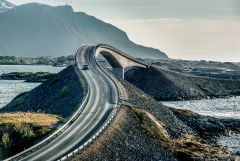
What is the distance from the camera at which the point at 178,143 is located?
81.2 m

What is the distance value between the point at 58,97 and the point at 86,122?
104ft

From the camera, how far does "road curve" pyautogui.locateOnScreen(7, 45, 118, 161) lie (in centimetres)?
6184

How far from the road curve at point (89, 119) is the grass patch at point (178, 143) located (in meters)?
6.12

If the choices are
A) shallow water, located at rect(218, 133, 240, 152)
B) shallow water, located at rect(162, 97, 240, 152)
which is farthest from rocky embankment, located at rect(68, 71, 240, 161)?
shallow water, located at rect(162, 97, 240, 152)

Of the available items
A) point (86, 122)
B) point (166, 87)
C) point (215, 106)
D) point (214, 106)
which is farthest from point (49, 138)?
point (166, 87)

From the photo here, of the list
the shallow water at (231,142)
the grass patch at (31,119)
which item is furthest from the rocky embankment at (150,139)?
the grass patch at (31,119)

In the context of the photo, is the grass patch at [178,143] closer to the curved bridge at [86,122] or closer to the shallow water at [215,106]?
the curved bridge at [86,122]

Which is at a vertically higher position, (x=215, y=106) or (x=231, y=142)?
(x=231, y=142)

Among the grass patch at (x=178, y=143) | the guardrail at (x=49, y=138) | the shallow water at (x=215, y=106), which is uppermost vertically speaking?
the guardrail at (x=49, y=138)

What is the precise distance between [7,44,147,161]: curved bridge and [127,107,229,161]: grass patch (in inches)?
223

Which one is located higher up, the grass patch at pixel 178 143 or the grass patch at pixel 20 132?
the grass patch at pixel 20 132

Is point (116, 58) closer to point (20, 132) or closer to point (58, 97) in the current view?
point (58, 97)

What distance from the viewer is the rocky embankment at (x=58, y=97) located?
3821 inches

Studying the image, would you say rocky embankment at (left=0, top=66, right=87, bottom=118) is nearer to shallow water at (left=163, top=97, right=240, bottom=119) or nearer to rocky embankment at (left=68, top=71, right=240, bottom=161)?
rocky embankment at (left=68, top=71, right=240, bottom=161)
